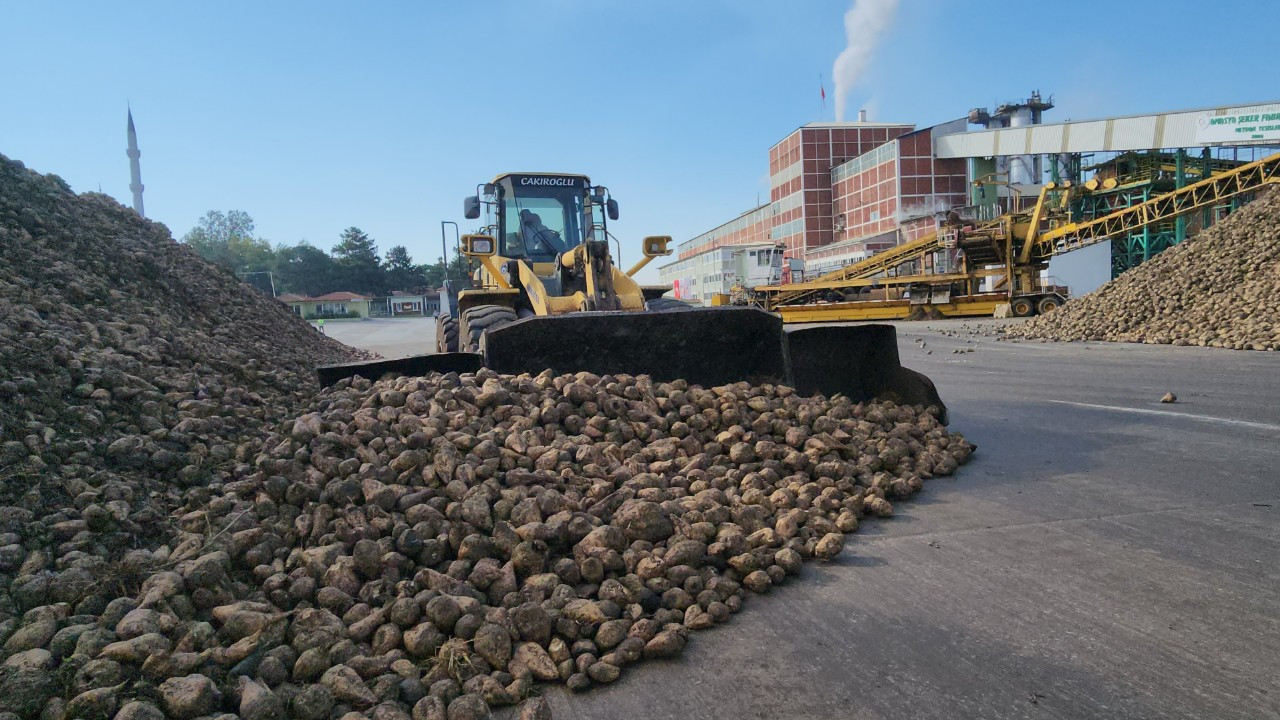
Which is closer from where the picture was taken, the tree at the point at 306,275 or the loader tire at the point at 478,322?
the loader tire at the point at 478,322

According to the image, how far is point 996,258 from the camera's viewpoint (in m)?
21.5

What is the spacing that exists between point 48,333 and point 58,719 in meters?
2.97

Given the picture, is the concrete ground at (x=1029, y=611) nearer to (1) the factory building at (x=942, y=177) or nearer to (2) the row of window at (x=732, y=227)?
(1) the factory building at (x=942, y=177)

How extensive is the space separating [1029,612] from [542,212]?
6517mm

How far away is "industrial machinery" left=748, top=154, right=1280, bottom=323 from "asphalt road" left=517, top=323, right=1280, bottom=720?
53.0 ft

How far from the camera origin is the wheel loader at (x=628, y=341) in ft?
15.9

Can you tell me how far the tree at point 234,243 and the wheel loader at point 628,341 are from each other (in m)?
76.7

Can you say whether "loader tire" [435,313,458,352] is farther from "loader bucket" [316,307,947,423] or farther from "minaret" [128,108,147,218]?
"minaret" [128,108,147,218]

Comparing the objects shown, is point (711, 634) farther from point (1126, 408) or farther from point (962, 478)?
point (1126, 408)

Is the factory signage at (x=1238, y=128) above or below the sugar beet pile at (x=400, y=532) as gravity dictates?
above

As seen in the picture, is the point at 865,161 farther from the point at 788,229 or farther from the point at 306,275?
the point at 306,275

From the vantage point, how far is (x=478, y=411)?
393cm

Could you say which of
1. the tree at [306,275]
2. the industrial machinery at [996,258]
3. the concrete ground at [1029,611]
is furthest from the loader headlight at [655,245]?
the tree at [306,275]

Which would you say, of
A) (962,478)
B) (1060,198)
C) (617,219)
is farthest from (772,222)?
(962,478)
